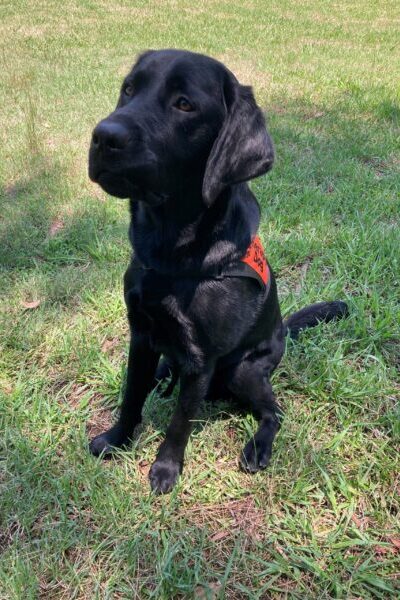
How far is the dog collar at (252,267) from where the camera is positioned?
5.38 ft

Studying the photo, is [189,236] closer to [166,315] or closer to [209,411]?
[166,315]

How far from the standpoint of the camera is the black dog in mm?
1389

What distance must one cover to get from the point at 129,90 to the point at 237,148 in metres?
Answer: 0.40

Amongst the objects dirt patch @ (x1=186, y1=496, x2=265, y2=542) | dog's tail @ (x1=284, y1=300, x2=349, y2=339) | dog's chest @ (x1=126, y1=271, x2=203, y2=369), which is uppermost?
dog's chest @ (x1=126, y1=271, x2=203, y2=369)

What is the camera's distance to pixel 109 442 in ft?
6.32

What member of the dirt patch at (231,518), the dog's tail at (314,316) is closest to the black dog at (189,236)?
the dirt patch at (231,518)

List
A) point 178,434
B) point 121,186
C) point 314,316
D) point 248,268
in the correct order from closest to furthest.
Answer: point 121,186 → point 248,268 → point 178,434 → point 314,316

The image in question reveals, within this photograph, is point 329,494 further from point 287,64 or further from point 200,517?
point 287,64

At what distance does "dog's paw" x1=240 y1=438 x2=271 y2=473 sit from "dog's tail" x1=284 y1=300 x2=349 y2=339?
621 millimetres

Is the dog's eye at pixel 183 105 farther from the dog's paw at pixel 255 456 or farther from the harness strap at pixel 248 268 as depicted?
the dog's paw at pixel 255 456

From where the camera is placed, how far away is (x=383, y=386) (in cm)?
209

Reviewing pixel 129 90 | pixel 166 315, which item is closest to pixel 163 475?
pixel 166 315

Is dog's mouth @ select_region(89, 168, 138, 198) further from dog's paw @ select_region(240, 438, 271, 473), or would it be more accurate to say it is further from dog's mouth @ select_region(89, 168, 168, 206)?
dog's paw @ select_region(240, 438, 271, 473)

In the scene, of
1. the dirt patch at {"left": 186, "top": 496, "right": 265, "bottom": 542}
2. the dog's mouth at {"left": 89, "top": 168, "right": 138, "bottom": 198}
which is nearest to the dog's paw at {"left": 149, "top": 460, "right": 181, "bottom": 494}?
the dirt patch at {"left": 186, "top": 496, "right": 265, "bottom": 542}
